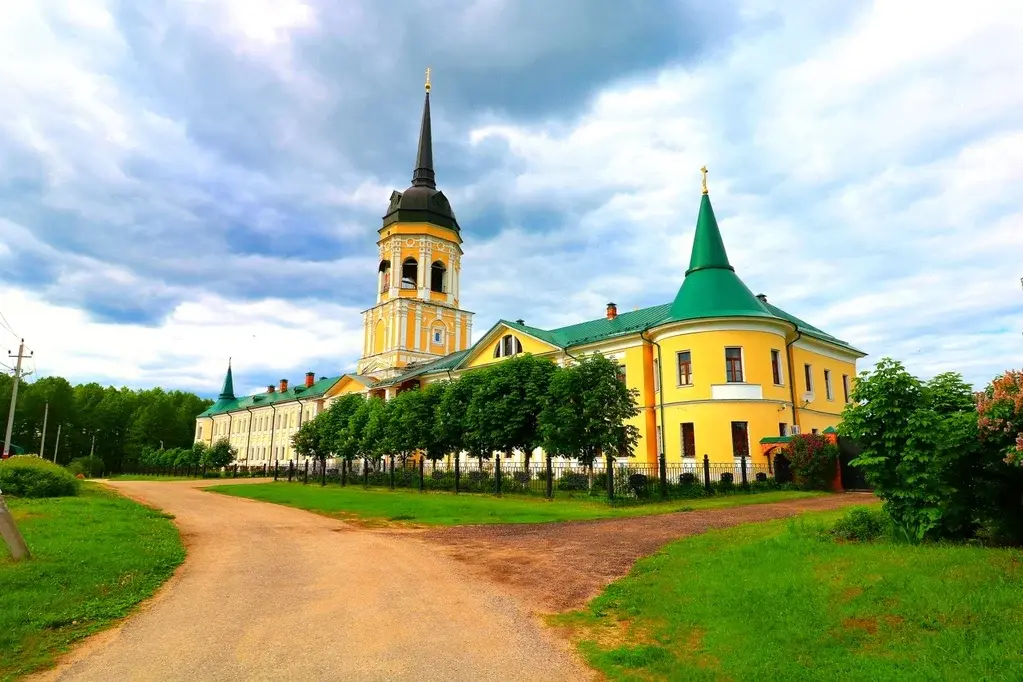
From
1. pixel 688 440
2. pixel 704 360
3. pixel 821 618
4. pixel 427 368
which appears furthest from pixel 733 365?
pixel 427 368

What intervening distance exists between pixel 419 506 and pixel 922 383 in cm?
1559

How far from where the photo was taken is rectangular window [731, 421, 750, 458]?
29533 millimetres

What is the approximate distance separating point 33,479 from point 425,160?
158 feet

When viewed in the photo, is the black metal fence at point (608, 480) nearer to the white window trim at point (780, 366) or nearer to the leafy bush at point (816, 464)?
the leafy bush at point (816, 464)

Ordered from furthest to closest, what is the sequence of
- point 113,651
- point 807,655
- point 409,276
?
point 409,276
point 113,651
point 807,655

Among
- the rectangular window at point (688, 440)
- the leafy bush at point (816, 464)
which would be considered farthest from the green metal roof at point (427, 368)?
the leafy bush at point (816, 464)

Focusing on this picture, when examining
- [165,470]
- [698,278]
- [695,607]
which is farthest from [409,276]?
[695,607]

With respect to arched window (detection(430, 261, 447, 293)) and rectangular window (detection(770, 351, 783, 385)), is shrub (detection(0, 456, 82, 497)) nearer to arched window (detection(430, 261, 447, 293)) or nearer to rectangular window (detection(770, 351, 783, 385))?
rectangular window (detection(770, 351, 783, 385))

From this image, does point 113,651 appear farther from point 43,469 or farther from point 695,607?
point 43,469

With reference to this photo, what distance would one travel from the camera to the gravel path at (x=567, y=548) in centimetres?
859

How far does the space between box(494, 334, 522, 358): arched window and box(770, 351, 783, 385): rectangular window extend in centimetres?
1565

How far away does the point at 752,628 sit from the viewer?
6070mm

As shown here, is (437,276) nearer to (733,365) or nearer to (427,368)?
(427,368)

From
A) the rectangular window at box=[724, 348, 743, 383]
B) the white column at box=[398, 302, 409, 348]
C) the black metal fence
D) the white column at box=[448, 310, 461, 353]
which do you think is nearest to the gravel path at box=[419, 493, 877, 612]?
the black metal fence
